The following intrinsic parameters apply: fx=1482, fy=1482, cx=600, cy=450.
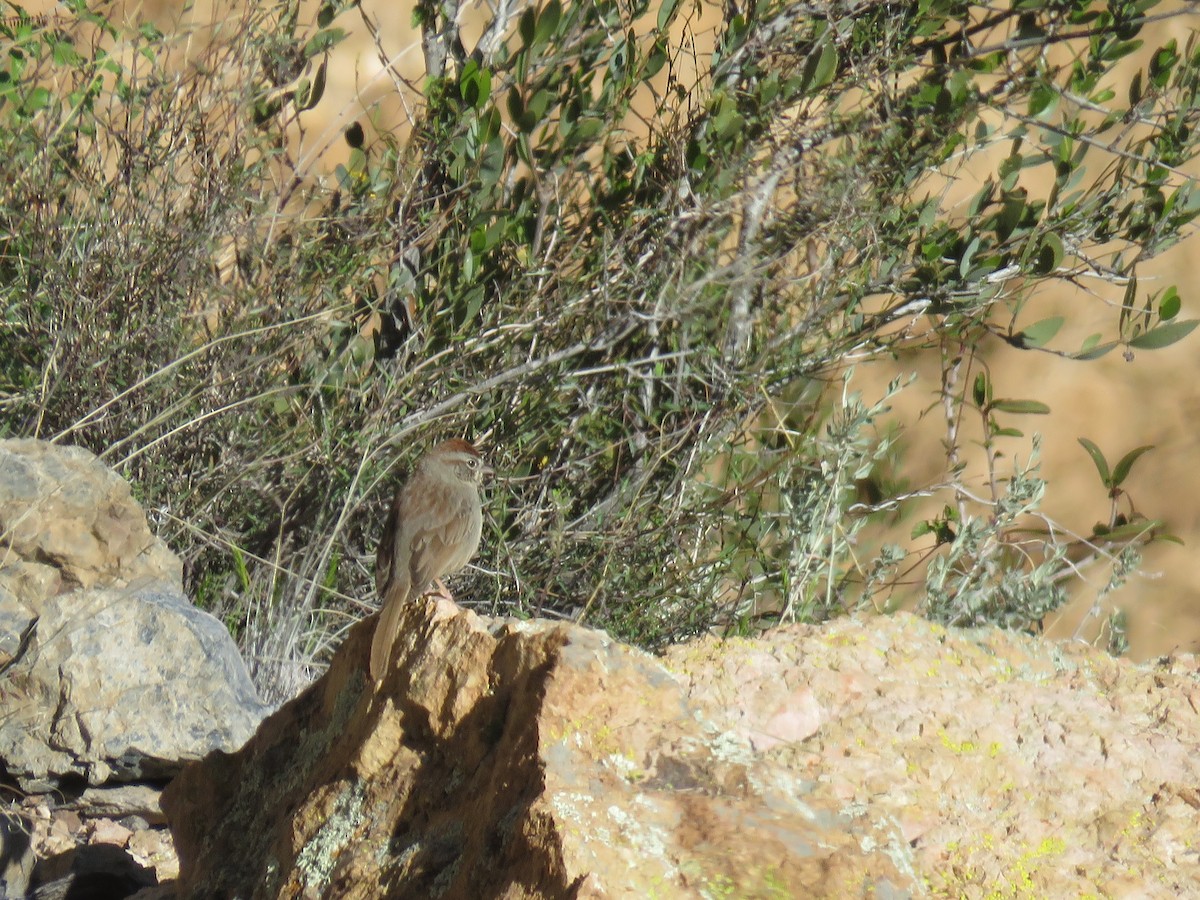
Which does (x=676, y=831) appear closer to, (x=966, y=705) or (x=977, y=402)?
(x=966, y=705)

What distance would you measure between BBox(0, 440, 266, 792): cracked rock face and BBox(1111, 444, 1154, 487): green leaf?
122 inches

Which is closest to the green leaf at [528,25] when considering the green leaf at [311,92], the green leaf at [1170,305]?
the green leaf at [311,92]

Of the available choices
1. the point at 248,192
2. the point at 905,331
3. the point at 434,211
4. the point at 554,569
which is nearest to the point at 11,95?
the point at 248,192

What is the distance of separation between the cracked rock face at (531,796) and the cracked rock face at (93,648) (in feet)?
4.18

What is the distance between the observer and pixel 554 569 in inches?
205

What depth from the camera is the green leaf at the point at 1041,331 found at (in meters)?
5.46

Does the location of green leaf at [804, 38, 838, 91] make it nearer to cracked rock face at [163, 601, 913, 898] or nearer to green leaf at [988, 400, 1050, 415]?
green leaf at [988, 400, 1050, 415]

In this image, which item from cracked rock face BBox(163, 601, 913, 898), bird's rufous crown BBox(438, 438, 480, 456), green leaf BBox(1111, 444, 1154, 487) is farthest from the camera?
green leaf BBox(1111, 444, 1154, 487)

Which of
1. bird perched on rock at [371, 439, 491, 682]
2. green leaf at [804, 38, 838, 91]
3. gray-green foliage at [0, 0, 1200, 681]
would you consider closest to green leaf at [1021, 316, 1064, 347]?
gray-green foliage at [0, 0, 1200, 681]

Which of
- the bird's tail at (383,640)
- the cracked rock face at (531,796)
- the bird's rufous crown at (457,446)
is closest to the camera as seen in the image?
the cracked rock face at (531,796)

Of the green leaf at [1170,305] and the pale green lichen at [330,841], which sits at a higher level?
the pale green lichen at [330,841]

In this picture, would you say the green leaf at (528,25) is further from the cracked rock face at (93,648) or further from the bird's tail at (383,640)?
the bird's tail at (383,640)

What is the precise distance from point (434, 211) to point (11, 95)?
1702mm

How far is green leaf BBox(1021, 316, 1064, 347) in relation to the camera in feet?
17.9
